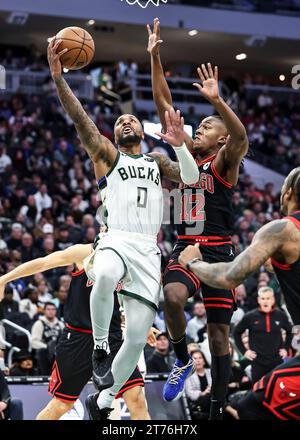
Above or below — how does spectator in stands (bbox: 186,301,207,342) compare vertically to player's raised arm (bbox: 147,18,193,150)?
below

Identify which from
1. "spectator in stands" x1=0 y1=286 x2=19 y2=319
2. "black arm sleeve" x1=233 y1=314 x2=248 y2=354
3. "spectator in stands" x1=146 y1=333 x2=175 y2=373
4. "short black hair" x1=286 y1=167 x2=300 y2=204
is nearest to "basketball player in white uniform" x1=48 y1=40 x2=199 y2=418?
"short black hair" x1=286 y1=167 x2=300 y2=204

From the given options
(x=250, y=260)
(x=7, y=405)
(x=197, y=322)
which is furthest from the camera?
(x=197, y=322)

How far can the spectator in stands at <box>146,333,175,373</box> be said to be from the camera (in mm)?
14086

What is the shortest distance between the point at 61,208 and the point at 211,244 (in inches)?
469

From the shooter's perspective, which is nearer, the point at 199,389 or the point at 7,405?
the point at 7,405

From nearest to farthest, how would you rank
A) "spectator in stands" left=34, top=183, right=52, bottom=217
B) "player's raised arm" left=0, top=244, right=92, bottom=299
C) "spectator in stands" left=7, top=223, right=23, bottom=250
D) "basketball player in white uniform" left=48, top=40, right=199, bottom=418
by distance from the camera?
"basketball player in white uniform" left=48, top=40, right=199, bottom=418 → "player's raised arm" left=0, top=244, right=92, bottom=299 → "spectator in stands" left=7, top=223, right=23, bottom=250 → "spectator in stands" left=34, top=183, right=52, bottom=217

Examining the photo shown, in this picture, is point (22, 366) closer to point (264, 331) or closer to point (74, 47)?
point (264, 331)

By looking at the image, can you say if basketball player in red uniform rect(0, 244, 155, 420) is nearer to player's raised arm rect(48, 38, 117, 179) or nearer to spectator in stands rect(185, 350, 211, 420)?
player's raised arm rect(48, 38, 117, 179)

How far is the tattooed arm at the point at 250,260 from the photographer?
6633mm

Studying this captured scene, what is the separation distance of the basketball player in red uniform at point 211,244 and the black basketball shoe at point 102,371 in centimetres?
89

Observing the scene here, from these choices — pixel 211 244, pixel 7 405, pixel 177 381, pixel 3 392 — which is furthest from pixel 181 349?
pixel 7 405

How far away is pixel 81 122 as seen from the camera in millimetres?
8219

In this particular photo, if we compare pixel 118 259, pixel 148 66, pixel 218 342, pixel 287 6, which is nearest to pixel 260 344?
pixel 218 342

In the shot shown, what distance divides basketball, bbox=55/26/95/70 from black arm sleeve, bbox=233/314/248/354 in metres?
6.34
